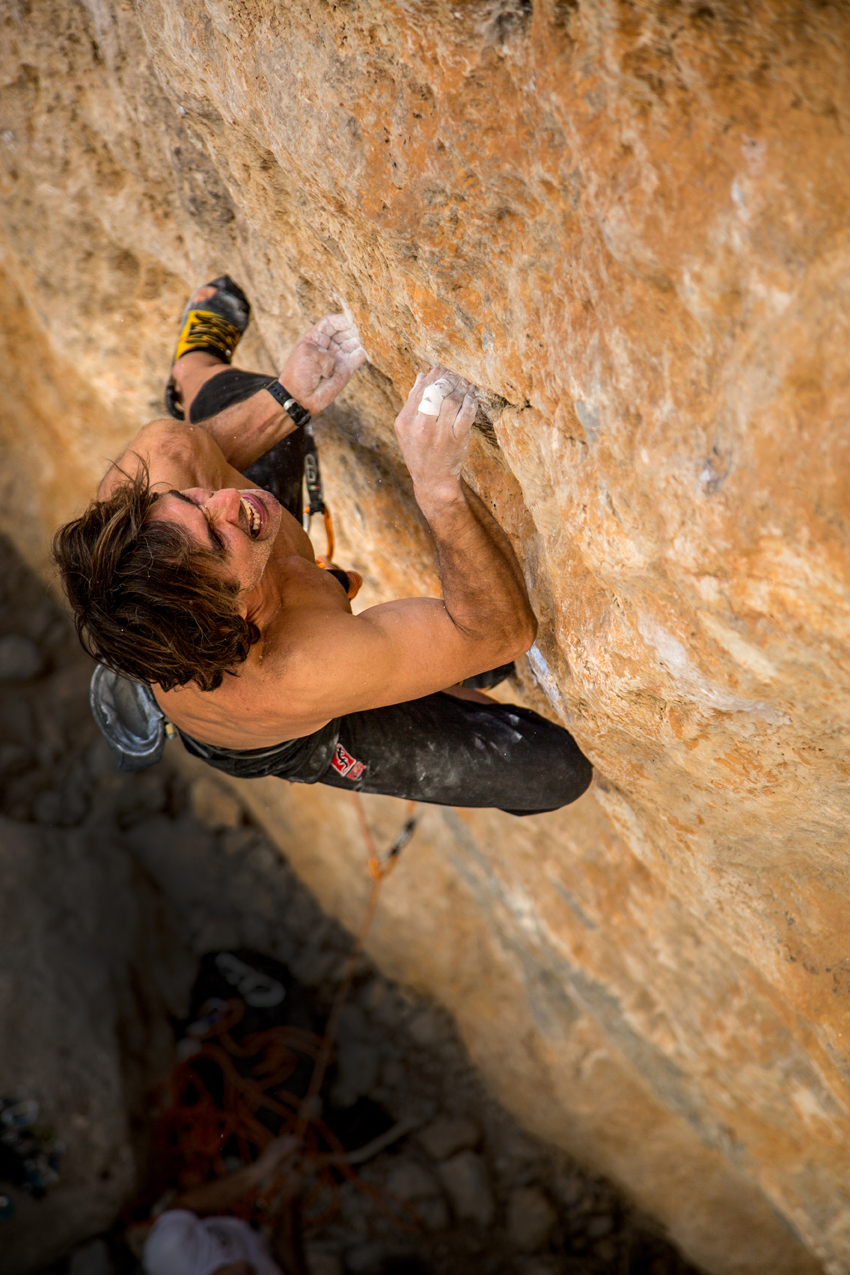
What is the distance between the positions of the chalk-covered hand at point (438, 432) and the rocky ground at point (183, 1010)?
3.39 m

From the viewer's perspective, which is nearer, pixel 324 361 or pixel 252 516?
pixel 252 516

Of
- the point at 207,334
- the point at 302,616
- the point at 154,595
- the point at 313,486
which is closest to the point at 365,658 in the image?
the point at 302,616

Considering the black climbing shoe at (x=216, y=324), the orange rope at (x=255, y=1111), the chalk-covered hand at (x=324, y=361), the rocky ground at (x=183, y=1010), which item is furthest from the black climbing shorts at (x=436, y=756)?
the rocky ground at (x=183, y=1010)

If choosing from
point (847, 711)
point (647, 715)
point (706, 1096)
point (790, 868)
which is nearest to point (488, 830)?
point (706, 1096)

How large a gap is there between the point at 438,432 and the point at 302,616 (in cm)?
55

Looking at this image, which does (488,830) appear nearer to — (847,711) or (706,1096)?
(706,1096)

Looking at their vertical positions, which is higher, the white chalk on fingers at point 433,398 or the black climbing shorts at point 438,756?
the white chalk on fingers at point 433,398

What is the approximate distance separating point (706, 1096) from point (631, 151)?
3.10m

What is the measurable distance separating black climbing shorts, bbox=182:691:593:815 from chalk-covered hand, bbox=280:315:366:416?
33.0 inches

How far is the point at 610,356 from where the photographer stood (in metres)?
1.27

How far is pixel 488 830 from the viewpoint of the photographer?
11.0 feet

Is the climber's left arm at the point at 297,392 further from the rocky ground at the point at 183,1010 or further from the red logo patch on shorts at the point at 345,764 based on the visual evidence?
the rocky ground at the point at 183,1010

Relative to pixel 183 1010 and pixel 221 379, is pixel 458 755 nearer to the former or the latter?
pixel 221 379

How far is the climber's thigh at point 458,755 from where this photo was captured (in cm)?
220
